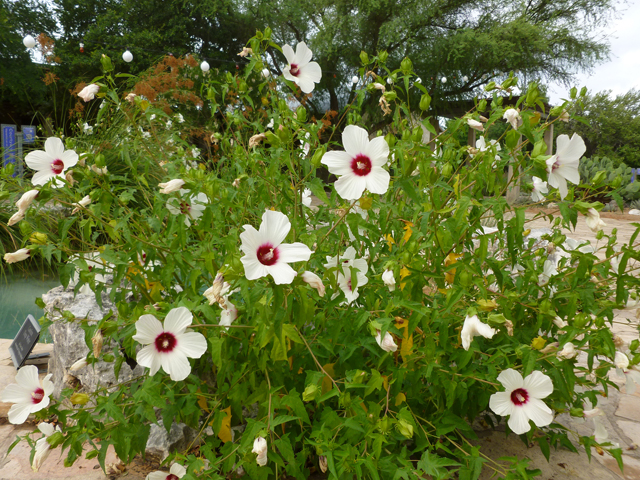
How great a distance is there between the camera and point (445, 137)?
1.65 m

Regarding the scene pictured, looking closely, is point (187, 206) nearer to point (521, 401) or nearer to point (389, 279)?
point (389, 279)

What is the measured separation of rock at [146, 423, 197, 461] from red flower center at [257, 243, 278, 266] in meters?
0.93

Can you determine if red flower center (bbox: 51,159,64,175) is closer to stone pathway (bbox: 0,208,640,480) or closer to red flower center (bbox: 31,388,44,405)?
red flower center (bbox: 31,388,44,405)

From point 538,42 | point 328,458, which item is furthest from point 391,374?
point 538,42

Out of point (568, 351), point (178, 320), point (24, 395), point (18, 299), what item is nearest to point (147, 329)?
point (178, 320)

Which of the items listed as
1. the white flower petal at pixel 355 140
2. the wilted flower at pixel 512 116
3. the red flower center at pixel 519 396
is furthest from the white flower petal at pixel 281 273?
the wilted flower at pixel 512 116

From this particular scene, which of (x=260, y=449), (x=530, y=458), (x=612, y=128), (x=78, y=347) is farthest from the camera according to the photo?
(x=612, y=128)

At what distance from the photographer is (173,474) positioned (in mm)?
1397

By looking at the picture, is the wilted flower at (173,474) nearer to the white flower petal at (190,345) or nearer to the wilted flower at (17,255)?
the white flower petal at (190,345)

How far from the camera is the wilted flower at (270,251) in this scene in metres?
1.02

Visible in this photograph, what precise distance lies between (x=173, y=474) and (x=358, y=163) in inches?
Answer: 39.9

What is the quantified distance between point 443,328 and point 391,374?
286 mm

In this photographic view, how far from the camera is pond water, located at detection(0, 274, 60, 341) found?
398 centimetres

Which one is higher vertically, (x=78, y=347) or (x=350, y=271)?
(x=350, y=271)
